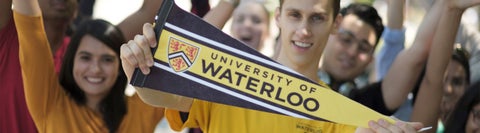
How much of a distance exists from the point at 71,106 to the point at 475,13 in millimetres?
4182

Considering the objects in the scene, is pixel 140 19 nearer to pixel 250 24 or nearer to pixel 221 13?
pixel 221 13

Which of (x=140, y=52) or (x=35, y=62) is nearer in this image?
(x=140, y=52)

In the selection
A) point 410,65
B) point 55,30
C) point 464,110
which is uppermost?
point 55,30

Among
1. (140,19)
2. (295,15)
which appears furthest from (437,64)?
(140,19)

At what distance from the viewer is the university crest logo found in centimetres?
290

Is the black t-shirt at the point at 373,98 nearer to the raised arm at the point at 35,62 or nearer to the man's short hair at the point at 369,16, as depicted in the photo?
the man's short hair at the point at 369,16

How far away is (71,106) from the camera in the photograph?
13.5 ft

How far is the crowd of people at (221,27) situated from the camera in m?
3.40

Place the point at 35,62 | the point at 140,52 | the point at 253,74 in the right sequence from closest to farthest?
the point at 140,52
the point at 253,74
the point at 35,62

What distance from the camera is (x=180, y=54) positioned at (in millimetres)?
2914

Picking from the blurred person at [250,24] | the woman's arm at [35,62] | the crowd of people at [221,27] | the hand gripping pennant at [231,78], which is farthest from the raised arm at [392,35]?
the hand gripping pennant at [231,78]

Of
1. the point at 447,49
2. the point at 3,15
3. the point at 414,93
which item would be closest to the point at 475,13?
the point at 414,93

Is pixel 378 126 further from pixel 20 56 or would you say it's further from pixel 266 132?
pixel 20 56

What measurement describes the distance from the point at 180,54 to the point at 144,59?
107 millimetres
